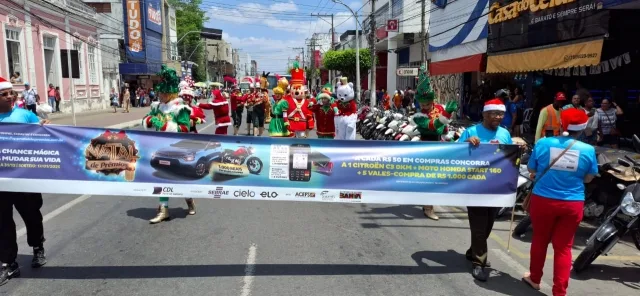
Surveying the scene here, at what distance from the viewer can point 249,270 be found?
14.9ft

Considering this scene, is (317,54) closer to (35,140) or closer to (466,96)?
(466,96)

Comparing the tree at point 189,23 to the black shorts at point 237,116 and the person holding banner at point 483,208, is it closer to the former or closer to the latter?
the black shorts at point 237,116

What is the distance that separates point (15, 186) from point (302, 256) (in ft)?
9.11

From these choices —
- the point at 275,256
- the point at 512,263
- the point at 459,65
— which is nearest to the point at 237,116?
the point at 459,65

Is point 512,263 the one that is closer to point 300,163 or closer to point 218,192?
point 300,163

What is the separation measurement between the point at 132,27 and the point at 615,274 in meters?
42.9

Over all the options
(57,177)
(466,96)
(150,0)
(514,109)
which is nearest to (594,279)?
(57,177)

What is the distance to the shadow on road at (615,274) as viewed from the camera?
15.0 ft

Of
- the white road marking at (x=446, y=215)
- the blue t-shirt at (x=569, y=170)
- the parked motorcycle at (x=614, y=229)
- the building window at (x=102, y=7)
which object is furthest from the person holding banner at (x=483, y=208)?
the building window at (x=102, y=7)

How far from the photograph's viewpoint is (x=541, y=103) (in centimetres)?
1552

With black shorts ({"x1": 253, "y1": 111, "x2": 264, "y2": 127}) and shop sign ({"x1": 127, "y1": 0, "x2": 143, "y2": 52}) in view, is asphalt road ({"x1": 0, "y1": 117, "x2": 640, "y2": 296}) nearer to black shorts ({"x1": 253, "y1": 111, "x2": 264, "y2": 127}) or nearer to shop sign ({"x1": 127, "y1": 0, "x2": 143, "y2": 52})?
black shorts ({"x1": 253, "y1": 111, "x2": 264, "y2": 127})

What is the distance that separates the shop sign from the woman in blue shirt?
138 feet

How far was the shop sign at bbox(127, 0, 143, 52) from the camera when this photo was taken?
40781 mm

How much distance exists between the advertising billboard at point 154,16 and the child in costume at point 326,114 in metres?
38.8
